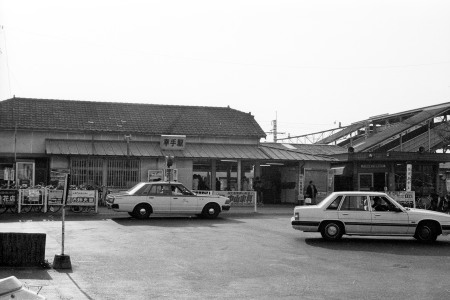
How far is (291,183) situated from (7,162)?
16071mm

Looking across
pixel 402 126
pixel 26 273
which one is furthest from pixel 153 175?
pixel 402 126

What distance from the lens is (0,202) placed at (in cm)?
2448

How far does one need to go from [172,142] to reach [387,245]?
1820cm

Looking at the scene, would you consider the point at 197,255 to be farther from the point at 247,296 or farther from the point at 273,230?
the point at 273,230

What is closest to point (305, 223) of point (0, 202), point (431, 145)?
point (0, 202)

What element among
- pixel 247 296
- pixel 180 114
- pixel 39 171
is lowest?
pixel 247 296

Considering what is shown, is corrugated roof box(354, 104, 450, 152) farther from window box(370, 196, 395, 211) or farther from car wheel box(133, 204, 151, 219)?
window box(370, 196, 395, 211)

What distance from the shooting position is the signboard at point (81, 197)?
83.4 ft

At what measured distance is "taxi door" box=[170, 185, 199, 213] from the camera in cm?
2331

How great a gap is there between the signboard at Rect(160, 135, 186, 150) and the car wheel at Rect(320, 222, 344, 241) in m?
16.9

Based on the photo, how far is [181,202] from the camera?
23.4m

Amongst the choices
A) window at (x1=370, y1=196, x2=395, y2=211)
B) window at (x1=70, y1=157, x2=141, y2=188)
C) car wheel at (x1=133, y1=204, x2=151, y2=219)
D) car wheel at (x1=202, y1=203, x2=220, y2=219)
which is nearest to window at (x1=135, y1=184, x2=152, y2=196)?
car wheel at (x1=133, y1=204, x2=151, y2=219)

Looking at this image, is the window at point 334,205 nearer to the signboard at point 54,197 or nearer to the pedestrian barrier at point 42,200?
the pedestrian barrier at point 42,200

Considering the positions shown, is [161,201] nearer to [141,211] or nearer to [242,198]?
[141,211]
